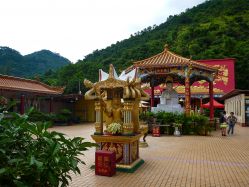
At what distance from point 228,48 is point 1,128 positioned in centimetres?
4356

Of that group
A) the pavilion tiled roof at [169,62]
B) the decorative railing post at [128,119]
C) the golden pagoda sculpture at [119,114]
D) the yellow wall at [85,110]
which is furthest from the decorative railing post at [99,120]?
the yellow wall at [85,110]

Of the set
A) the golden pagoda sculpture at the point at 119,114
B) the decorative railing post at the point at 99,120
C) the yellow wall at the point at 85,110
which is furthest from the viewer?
the yellow wall at the point at 85,110

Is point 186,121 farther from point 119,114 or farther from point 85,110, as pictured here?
point 85,110

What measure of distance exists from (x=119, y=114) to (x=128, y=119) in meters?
0.66

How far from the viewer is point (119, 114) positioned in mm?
8672

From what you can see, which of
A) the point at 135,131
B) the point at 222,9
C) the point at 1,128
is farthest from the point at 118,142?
the point at 222,9

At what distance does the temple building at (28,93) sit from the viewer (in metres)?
21.4

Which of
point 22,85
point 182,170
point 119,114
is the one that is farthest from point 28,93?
point 182,170

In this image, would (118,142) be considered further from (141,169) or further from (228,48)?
(228,48)

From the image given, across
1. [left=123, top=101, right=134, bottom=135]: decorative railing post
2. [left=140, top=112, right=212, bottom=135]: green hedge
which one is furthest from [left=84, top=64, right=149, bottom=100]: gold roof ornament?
[left=140, top=112, right=212, bottom=135]: green hedge

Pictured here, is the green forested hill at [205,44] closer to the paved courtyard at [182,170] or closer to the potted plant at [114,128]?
the paved courtyard at [182,170]

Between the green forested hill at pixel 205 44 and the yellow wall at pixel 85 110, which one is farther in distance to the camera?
the green forested hill at pixel 205 44

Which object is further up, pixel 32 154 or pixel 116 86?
pixel 116 86

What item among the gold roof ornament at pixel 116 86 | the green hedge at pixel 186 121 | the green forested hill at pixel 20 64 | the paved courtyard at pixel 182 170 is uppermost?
the green forested hill at pixel 20 64
